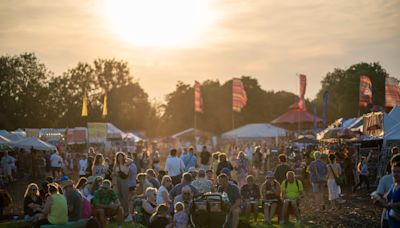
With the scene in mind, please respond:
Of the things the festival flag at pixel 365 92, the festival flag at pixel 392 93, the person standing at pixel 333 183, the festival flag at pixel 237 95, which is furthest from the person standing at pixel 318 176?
the festival flag at pixel 237 95

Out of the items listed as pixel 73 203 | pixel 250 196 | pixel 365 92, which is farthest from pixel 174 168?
pixel 365 92

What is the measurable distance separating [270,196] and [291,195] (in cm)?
55

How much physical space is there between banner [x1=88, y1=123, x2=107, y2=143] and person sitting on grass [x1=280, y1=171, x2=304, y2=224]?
2614 cm

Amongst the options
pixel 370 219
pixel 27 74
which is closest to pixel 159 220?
pixel 370 219

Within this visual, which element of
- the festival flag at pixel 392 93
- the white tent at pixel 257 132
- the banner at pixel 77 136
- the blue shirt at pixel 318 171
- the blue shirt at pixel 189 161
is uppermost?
the festival flag at pixel 392 93

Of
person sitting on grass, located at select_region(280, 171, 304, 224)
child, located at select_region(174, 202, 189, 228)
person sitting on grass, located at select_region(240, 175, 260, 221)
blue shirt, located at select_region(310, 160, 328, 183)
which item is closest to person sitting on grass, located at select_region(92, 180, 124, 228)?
child, located at select_region(174, 202, 189, 228)

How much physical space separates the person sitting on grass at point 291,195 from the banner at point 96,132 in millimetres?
26138

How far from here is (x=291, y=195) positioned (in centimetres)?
1647

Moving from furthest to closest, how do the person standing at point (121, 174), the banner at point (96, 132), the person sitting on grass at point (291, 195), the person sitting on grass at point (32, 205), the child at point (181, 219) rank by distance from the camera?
1. the banner at point (96, 132)
2. the person standing at point (121, 174)
3. the person sitting on grass at point (291, 195)
4. the person sitting on grass at point (32, 205)
5. the child at point (181, 219)

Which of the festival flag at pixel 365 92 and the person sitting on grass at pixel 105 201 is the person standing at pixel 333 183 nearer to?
the person sitting on grass at pixel 105 201

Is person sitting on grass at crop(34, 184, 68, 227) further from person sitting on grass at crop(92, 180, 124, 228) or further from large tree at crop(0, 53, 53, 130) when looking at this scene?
large tree at crop(0, 53, 53, 130)

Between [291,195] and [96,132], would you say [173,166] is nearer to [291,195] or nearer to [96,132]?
[291,195]

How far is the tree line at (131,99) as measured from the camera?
7894 cm

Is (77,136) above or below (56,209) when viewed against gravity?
above
